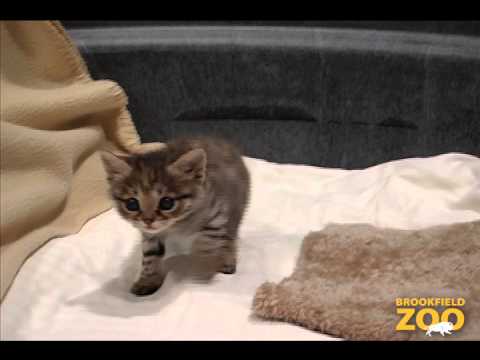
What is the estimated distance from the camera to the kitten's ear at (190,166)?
1.13 meters

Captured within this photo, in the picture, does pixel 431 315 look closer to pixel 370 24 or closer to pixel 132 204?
pixel 132 204

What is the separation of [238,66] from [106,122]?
0.49 metres

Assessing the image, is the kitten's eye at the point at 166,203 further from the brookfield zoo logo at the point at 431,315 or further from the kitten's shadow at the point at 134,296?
the brookfield zoo logo at the point at 431,315

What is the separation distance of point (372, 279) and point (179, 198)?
1.61 feet

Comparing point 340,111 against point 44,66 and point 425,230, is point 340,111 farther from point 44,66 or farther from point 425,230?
point 44,66

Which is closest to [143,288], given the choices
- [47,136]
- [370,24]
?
[47,136]

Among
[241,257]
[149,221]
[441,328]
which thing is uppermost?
[149,221]

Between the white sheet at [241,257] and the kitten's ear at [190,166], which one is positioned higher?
the kitten's ear at [190,166]

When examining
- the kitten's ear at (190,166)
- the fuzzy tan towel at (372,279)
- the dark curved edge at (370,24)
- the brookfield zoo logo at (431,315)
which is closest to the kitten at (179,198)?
the kitten's ear at (190,166)

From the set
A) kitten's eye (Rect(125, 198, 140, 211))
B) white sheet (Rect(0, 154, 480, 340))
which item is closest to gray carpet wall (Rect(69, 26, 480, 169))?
white sheet (Rect(0, 154, 480, 340))

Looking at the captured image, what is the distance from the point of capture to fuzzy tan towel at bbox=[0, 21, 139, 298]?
4.13 ft

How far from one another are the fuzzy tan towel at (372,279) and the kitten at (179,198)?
0.69 feet

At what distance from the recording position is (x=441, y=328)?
998 millimetres

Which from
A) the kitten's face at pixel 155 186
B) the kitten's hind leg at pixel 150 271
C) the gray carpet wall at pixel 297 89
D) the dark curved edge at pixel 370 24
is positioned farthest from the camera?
the dark curved edge at pixel 370 24
